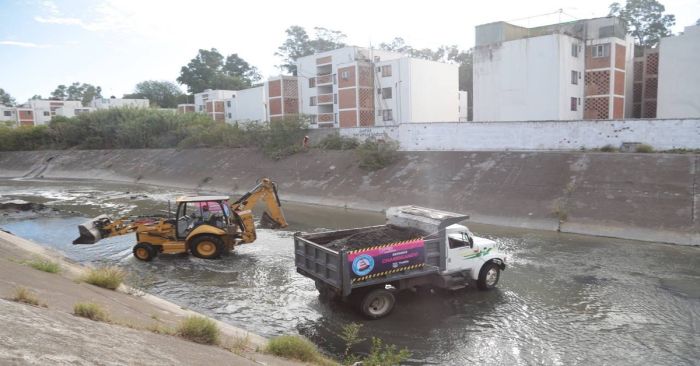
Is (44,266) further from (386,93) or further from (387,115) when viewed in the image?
(386,93)

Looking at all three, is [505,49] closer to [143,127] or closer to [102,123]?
[143,127]

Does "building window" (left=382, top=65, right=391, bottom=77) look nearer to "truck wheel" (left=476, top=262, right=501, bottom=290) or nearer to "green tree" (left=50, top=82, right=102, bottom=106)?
"truck wheel" (left=476, top=262, right=501, bottom=290)

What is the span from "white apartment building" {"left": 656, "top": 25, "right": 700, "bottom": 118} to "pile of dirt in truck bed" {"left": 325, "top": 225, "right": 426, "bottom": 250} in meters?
36.0

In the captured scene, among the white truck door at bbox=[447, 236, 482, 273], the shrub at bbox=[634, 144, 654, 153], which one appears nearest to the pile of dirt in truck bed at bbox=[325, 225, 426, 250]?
the white truck door at bbox=[447, 236, 482, 273]

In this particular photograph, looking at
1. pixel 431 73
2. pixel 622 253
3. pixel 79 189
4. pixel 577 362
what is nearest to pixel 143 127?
pixel 79 189

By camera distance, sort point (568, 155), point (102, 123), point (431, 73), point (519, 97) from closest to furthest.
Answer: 1. point (568, 155)
2. point (519, 97)
3. point (431, 73)
4. point (102, 123)

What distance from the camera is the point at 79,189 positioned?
4597 centimetres

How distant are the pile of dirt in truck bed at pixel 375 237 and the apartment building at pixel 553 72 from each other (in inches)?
1264

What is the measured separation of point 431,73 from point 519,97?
1451 centimetres

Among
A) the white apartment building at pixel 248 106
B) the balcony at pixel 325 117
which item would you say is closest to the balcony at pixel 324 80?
the balcony at pixel 325 117

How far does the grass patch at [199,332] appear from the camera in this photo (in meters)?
8.39

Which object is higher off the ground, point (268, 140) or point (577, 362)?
point (268, 140)

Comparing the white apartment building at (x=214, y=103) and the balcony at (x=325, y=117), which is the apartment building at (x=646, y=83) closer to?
the balcony at (x=325, y=117)

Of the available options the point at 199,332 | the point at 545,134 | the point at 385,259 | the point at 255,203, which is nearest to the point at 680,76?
the point at 545,134
